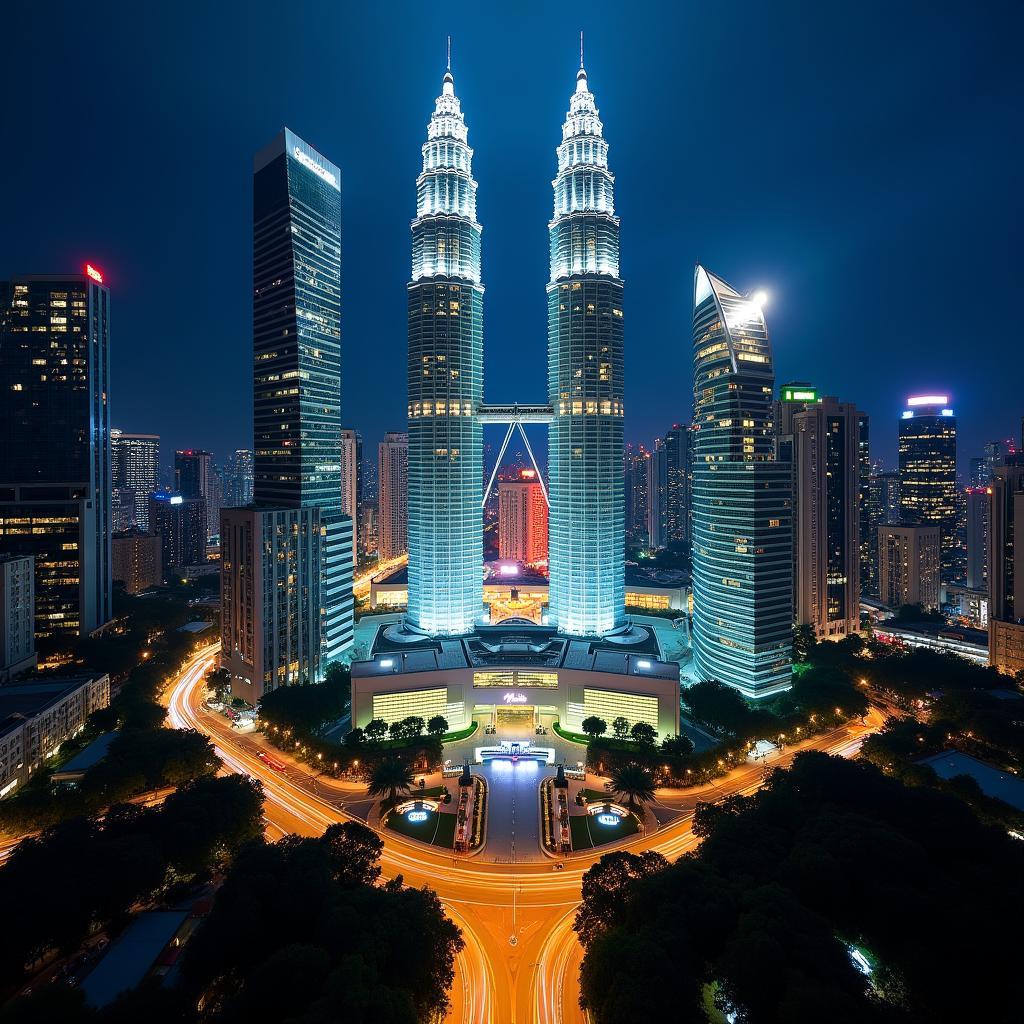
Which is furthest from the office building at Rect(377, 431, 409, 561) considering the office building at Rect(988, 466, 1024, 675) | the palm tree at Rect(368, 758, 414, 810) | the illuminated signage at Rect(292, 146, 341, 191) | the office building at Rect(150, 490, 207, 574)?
the office building at Rect(988, 466, 1024, 675)

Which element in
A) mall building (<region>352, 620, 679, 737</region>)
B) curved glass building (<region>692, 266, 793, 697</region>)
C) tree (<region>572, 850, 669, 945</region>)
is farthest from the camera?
curved glass building (<region>692, 266, 793, 697</region>)

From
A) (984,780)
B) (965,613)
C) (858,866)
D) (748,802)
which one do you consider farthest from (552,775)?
(965,613)

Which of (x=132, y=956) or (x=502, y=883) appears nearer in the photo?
(x=132, y=956)

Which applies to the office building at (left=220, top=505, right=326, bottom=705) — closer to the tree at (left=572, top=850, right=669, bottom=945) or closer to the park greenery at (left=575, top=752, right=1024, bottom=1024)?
the tree at (left=572, top=850, right=669, bottom=945)

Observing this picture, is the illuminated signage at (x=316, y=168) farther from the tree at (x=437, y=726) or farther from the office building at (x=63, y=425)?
the tree at (x=437, y=726)

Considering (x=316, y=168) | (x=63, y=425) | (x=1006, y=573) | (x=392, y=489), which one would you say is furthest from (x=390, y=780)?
(x=392, y=489)

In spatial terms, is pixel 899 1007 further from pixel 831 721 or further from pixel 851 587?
pixel 851 587

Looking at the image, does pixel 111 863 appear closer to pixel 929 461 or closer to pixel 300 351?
pixel 300 351
